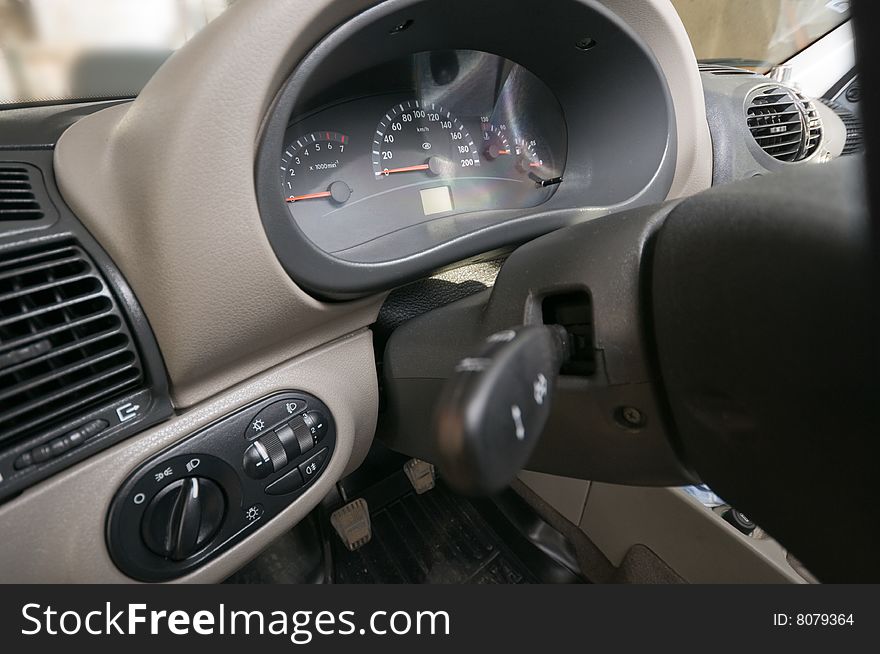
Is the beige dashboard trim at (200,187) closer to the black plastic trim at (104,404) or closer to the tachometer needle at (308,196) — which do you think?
the black plastic trim at (104,404)

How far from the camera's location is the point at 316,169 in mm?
823

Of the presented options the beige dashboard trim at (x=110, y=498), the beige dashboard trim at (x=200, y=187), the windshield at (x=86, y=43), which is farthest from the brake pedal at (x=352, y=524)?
the windshield at (x=86, y=43)

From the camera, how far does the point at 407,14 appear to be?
2.28 feet

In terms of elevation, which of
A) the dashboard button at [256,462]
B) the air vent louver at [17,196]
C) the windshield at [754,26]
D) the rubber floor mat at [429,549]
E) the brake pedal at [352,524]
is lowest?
the rubber floor mat at [429,549]

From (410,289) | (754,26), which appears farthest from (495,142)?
(754,26)

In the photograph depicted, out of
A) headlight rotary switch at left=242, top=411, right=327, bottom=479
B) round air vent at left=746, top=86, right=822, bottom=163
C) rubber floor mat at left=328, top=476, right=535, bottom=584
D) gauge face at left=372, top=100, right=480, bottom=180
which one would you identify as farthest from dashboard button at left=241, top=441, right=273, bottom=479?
round air vent at left=746, top=86, right=822, bottom=163

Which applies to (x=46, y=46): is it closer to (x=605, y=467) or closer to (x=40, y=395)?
(x=40, y=395)

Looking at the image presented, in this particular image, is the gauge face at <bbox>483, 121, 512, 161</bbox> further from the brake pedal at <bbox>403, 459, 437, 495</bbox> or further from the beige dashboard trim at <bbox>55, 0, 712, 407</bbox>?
the brake pedal at <bbox>403, 459, 437, 495</bbox>

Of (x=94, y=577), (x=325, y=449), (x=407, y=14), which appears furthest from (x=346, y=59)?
(x=94, y=577)

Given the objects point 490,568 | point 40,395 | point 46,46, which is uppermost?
point 46,46

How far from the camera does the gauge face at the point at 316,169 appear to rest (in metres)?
0.79

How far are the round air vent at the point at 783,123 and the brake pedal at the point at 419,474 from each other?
3.30 ft

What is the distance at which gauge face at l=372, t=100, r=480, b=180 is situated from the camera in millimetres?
903

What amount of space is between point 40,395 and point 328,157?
508 mm
